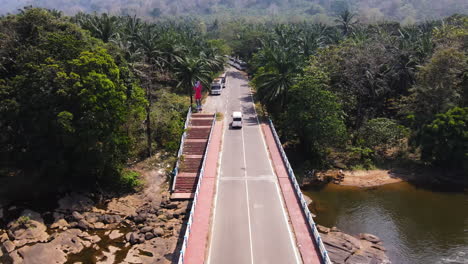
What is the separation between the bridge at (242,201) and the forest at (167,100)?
16.9 feet

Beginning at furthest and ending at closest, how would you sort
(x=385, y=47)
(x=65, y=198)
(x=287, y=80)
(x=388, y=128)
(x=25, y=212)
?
(x=385, y=47)
(x=287, y=80)
(x=388, y=128)
(x=65, y=198)
(x=25, y=212)

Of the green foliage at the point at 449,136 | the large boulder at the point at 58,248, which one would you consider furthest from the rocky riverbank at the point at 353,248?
the large boulder at the point at 58,248

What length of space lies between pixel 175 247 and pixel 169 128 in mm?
19606

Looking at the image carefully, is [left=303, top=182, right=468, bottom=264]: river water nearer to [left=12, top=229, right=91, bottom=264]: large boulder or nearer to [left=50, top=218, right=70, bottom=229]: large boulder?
[left=12, top=229, right=91, bottom=264]: large boulder

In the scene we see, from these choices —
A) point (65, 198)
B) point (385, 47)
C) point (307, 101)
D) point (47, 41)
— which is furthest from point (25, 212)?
point (385, 47)

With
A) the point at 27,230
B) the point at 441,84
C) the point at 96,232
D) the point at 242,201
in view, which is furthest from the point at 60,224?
the point at 441,84

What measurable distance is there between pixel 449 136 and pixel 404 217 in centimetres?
1179

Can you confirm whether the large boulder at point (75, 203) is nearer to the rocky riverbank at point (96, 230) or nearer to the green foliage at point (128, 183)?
the rocky riverbank at point (96, 230)

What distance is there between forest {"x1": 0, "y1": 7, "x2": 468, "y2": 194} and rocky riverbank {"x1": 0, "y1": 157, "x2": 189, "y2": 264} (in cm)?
322

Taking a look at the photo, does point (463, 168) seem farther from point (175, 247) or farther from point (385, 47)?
point (175, 247)

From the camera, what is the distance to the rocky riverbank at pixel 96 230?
2902cm

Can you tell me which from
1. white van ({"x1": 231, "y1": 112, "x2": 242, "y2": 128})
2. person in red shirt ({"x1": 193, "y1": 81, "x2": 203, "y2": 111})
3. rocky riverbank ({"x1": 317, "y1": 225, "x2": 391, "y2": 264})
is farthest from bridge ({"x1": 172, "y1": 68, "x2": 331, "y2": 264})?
person in red shirt ({"x1": 193, "y1": 81, "x2": 203, "y2": 111})

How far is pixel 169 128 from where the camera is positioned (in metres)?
46.7

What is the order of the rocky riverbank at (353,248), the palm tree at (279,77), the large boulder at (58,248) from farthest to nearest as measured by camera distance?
the palm tree at (279,77) → the rocky riverbank at (353,248) → the large boulder at (58,248)
